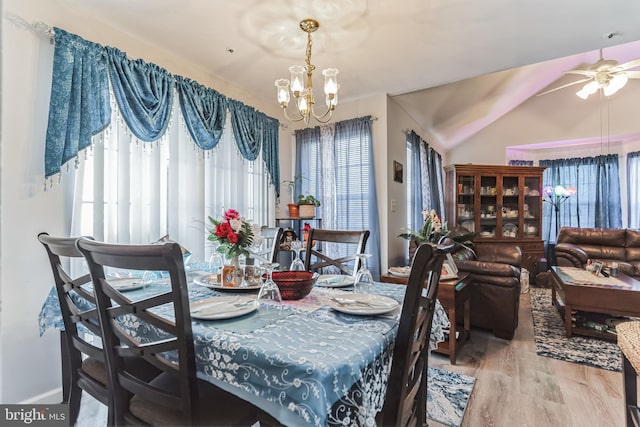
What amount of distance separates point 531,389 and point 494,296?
85 centimetres

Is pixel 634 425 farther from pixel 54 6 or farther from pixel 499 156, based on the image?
pixel 499 156

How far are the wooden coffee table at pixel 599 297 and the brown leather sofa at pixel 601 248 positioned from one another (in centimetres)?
116

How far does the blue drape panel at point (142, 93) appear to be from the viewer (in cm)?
211

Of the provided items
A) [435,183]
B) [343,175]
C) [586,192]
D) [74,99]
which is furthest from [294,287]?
[586,192]

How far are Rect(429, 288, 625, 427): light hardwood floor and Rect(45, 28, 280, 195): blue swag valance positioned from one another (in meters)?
2.67

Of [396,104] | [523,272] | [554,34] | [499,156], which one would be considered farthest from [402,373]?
[499,156]

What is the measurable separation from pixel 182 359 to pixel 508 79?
5.40m

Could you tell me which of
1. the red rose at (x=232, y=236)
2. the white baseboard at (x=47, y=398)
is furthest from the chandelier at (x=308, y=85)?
the white baseboard at (x=47, y=398)

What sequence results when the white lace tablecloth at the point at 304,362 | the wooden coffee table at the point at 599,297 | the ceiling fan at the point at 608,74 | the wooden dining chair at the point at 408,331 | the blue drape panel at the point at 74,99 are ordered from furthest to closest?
the ceiling fan at the point at 608,74 → the wooden coffee table at the point at 599,297 → the blue drape panel at the point at 74,99 → the wooden dining chair at the point at 408,331 → the white lace tablecloth at the point at 304,362

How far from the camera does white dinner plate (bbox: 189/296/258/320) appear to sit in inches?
41.6

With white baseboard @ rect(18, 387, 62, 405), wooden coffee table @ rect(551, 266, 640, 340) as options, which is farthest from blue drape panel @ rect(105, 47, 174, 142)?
wooden coffee table @ rect(551, 266, 640, 340)

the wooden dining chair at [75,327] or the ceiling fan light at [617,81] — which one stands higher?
the ceiling fan light at [617,81]

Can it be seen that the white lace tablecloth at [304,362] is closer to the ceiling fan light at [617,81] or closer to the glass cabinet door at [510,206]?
the ceiling fan light at [617,81]

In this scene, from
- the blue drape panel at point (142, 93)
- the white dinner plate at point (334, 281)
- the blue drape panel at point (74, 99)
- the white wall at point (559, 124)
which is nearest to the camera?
the white dinner plate at point (334, 281)
